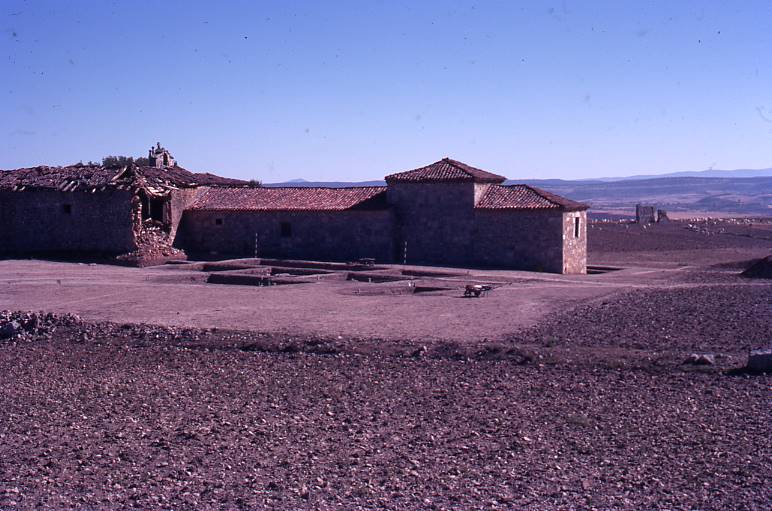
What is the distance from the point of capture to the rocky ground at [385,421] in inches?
311

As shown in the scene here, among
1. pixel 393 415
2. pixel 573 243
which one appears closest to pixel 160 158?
pixel 573 243

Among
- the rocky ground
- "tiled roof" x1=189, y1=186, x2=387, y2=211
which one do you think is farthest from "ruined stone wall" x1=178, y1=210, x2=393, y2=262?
the rocky ground

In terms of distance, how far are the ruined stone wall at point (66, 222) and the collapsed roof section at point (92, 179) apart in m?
0.27

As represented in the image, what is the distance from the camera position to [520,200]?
30562 millimetres

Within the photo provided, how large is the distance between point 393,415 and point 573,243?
20906 millimetres

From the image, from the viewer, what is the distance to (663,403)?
10.8 metres

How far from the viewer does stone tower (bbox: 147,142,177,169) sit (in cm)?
3925

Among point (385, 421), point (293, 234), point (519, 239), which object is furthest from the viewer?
point (293, 234)

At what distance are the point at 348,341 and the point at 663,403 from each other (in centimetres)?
568

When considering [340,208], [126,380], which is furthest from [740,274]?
[126,380]

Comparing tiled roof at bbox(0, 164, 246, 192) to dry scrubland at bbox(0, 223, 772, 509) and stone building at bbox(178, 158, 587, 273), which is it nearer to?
stone building at bbox(178, 158, 587, 273)

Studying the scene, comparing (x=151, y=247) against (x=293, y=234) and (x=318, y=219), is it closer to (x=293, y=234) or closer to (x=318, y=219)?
(x=293, y=234)

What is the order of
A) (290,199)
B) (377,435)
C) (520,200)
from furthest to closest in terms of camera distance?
(290,199), (520,200), (377,435)

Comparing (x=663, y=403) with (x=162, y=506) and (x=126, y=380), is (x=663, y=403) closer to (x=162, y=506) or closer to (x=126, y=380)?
(x=162, y=506)
